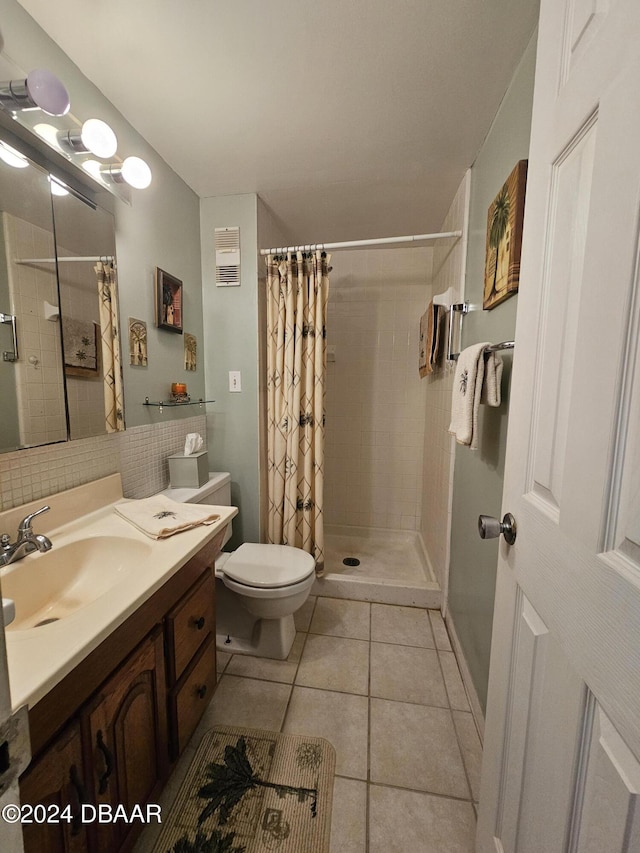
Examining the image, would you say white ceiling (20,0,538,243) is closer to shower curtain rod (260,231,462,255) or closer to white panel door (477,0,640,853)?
shower curtain rod (260,231,462,255)

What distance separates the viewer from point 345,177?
1593 mm

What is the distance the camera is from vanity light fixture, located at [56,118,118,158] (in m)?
0.98

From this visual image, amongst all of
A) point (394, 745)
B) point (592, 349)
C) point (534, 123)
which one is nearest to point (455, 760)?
point (394, 745)

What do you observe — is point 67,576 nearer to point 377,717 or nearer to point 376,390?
point 377,717

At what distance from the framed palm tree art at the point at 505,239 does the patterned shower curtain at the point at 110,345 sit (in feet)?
4.54

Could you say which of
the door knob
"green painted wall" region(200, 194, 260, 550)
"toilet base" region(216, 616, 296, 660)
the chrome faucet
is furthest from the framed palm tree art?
"toilet base" region(216, 616, 296, 660)

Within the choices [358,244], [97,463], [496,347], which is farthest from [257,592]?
[358,244]

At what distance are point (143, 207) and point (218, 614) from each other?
190cm

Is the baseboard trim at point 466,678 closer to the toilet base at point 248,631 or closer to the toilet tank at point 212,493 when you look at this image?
the toilet base at point 248,631

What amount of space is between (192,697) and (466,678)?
3.61 feet

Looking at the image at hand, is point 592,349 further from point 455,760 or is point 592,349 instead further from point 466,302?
point 455,760

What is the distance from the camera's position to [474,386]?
108cm

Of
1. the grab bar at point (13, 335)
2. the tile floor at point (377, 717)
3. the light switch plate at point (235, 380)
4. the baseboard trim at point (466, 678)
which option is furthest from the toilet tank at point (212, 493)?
the baseboard trim at point (466, 678)

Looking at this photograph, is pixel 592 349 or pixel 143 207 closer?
pixel 592 349
